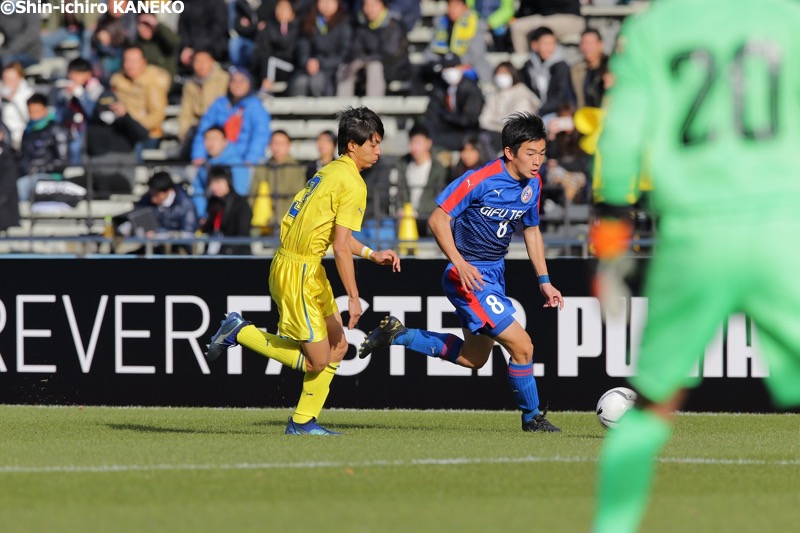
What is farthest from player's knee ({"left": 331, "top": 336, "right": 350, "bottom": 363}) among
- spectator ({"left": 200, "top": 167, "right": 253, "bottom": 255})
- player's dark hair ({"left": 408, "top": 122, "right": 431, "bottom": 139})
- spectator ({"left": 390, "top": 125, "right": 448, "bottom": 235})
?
player's dark hair ({"left": 408, "top": 122, "right": 431, "bottom": 139})

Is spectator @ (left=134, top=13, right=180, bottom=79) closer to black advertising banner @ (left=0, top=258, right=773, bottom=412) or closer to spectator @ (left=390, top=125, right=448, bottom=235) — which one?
spectator @ (left=390, top=125, right=448, bottom=235)

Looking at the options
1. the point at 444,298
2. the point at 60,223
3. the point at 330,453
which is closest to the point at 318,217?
the point at 330,453

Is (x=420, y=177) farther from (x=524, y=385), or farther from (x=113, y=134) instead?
(x=524, y=385)

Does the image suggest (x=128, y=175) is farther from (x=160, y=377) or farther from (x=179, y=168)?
(x=160, y=377)

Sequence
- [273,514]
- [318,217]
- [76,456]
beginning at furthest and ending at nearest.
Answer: [318,217]
[76,456]
[273,514]

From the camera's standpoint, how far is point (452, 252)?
10.1 m

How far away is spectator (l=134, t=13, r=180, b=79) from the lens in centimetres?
1925

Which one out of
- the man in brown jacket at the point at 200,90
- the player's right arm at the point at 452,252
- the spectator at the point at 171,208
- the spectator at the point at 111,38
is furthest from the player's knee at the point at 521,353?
the spectator at the point at 111,38

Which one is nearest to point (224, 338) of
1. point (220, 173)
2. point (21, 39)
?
point (220, 173)

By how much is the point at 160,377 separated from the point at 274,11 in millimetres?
7615

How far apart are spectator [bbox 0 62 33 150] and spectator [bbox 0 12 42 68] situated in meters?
1.76

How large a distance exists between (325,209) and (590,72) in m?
7.11

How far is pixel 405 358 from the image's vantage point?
12.8 metres

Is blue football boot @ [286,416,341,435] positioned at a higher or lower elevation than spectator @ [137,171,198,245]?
lower
